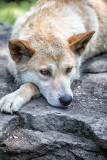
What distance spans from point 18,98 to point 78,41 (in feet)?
4.49

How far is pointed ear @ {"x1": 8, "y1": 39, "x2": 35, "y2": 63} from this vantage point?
3.70 m

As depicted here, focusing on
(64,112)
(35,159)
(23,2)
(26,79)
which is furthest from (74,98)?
(23,2)

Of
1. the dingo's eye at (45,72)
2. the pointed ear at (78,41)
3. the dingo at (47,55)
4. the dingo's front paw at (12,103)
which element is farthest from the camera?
the pointed ear at (78,41)

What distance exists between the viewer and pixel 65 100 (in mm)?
3574

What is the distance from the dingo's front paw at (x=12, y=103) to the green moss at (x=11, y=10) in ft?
24.8

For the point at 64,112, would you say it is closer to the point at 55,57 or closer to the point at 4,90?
the point at 55,57

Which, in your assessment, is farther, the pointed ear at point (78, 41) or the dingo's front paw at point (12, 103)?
the pointed ear at point (78, 41)

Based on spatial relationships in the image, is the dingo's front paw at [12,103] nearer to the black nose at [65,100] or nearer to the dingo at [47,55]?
the dingo at [47,55]

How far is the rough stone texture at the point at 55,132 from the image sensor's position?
10.6 ft

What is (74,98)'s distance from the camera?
3.99m

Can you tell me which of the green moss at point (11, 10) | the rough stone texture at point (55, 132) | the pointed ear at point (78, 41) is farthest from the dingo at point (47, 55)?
the green moss at point (11, 10)

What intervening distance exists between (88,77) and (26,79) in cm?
128

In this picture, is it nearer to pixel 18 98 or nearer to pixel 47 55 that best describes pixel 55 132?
pixel 18 98

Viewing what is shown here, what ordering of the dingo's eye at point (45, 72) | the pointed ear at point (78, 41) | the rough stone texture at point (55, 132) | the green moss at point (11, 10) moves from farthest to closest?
the green moss at point (11, 10) → the pointed ear at point (78, 41) → the dingo's eye at point (45, 72) → the rough stone texture at point (55, 132)
